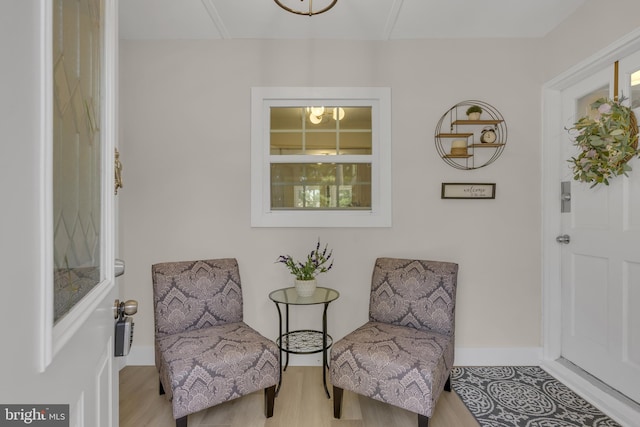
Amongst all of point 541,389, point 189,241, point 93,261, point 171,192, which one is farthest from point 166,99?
point 541,389

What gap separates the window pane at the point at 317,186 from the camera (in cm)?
262

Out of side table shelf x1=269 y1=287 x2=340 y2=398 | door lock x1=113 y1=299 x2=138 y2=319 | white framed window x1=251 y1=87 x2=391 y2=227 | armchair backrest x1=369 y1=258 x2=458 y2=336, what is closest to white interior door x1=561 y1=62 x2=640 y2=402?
armchair backrest x1=369 y1=258 x2=458 y2=336

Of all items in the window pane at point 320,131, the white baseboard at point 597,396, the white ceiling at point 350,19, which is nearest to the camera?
the white baseboard at point 597,396

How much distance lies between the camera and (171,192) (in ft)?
8.36

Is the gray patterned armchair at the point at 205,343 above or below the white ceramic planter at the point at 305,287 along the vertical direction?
below

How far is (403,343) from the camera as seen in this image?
1882mm

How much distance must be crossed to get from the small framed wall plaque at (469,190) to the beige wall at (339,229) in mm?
49

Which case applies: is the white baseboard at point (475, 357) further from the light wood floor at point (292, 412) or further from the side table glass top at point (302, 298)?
the side table glass top at point (302, 298)

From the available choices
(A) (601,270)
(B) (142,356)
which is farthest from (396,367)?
(B) (142,356)

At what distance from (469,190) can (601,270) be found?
97 centimetres

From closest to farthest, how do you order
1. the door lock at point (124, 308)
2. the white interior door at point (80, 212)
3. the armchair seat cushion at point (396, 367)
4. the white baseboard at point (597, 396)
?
1. the white interior door at point (80, 212)
2. the door lock at point (124, 308)
3. the armchair seat cushion at point (396, 367)
4. the white baseboard at point (597, 396)

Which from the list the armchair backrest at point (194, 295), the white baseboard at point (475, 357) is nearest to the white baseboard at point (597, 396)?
the white baseboard at point (475, 357)

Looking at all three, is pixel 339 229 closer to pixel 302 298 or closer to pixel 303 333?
pixel 302 298

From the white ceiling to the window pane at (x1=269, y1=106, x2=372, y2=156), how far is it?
57 cm
